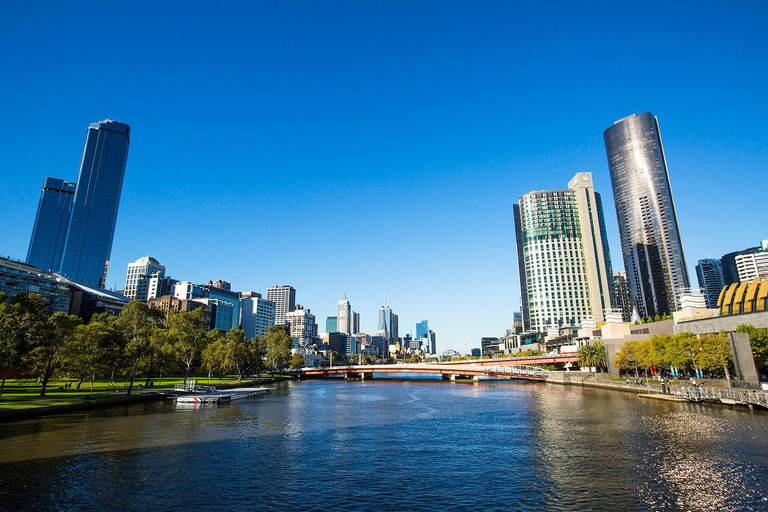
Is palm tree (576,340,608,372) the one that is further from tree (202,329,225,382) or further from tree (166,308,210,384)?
tree (166,308,210,384)

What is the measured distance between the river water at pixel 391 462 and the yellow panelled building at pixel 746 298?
37.0 meters

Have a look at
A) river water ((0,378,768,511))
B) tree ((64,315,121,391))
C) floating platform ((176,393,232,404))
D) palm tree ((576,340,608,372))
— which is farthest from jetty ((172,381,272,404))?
palm tree ((576,340,608,372))

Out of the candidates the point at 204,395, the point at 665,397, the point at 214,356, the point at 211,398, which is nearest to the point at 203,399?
the point at 211,398

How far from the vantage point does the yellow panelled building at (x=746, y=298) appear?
90438 millimetres

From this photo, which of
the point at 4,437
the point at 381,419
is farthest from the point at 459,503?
the point at 4,437

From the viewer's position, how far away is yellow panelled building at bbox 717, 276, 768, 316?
3561 inches

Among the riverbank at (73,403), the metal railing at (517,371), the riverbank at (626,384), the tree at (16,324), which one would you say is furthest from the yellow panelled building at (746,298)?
the tree at (16,324)

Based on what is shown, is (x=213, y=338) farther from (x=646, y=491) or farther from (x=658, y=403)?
(x=646, y=491)

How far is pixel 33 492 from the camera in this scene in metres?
31.1

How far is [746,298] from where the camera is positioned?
3745 inches

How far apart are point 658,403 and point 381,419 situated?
50.7 meters

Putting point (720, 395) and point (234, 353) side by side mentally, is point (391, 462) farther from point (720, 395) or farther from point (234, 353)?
point (234, 353)

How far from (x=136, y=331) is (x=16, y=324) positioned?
34.4 metres

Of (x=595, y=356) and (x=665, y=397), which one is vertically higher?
(x=595, y=356)
